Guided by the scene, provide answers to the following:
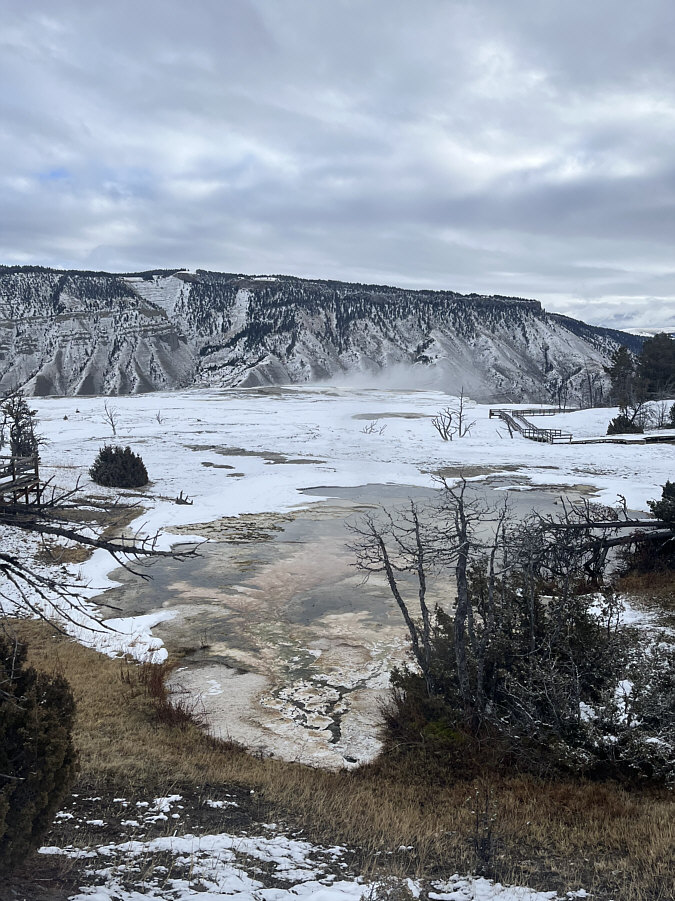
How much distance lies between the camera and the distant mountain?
509 feet

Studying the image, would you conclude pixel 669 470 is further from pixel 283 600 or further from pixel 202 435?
pixel 202 435

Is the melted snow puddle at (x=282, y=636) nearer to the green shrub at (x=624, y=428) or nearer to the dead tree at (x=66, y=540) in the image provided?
the dead tree at (x=66, y=540)

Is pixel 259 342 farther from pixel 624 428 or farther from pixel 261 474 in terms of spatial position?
pixel 261 474

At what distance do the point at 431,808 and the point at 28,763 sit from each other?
176 inches

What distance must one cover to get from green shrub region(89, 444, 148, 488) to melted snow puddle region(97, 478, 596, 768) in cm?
777

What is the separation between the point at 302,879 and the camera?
17.5 ft

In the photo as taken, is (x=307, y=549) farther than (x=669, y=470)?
No

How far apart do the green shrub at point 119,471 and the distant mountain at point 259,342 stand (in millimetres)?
124627

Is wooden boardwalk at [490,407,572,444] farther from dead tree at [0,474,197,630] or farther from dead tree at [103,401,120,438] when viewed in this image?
dead tree at [0,474,197,630]

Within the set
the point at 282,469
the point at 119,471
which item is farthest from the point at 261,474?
the point at 119,471

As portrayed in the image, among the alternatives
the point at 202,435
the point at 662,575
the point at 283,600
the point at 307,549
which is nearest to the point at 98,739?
the point at 283,600

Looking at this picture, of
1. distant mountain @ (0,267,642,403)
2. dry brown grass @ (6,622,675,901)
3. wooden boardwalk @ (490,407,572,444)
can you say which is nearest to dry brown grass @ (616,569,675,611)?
dry brown grass @ (6,622,675,901)

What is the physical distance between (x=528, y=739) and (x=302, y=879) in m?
4.11

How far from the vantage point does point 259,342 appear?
17788cm
